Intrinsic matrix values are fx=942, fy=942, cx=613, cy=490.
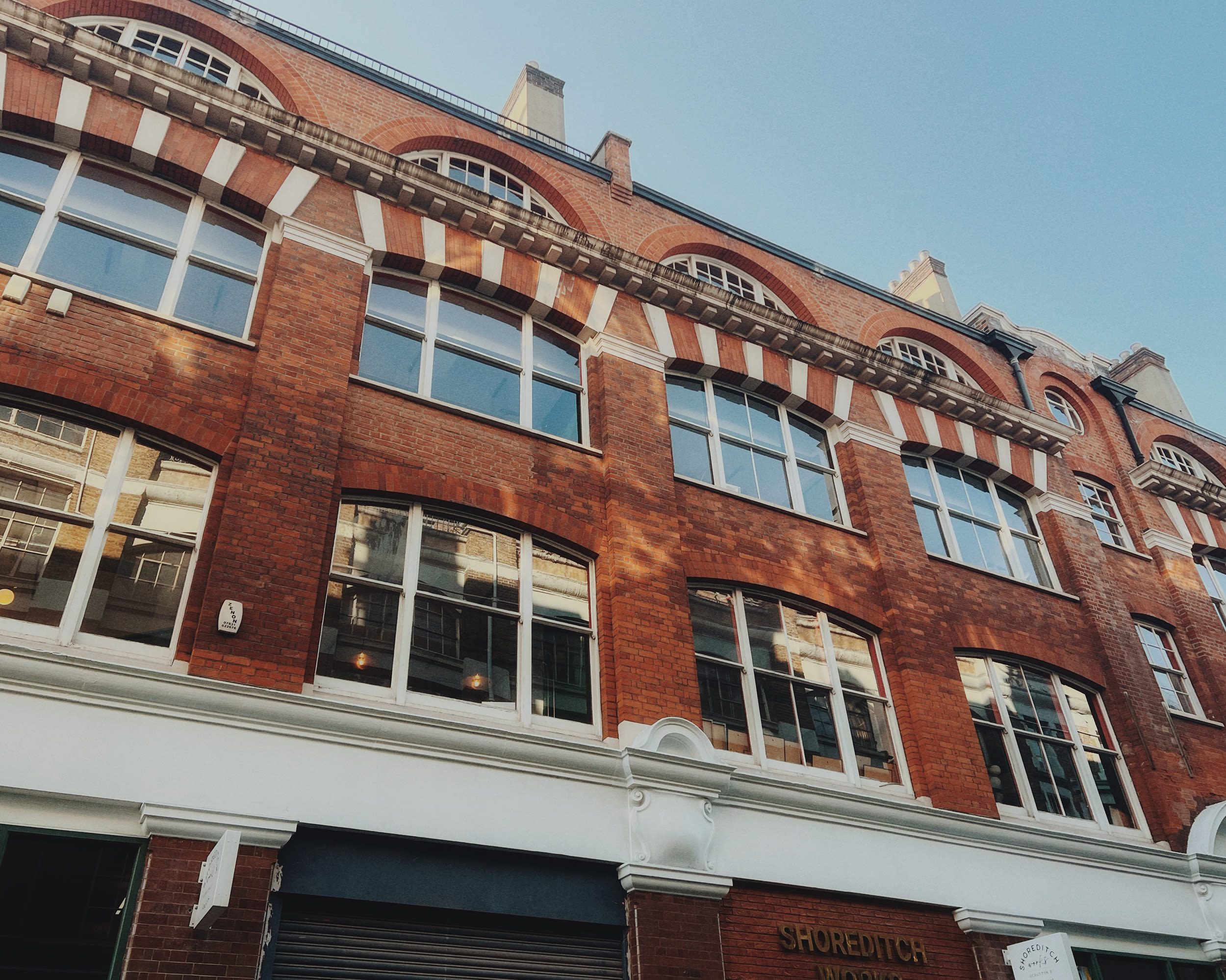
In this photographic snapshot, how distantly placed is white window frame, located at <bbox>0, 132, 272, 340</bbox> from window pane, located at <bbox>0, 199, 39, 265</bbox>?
0.05 meters

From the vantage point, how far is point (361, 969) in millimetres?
7121

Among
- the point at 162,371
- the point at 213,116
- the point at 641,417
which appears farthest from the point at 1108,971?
the point at 213,116

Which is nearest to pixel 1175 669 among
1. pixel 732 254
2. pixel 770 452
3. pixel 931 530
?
pixel 931 530

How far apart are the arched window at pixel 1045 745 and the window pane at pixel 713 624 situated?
3347 mm

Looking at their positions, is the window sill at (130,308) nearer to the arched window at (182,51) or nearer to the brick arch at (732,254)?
the arched window at (182,51)

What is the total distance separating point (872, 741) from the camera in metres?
11.0

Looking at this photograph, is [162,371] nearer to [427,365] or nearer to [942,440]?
[427,365]

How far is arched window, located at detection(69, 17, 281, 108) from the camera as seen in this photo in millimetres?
12195

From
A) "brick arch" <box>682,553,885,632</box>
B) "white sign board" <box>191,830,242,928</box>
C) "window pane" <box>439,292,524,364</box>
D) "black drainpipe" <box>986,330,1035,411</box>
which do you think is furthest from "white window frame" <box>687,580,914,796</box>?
"black drainpipe" <box>986,330,1035,411</box>

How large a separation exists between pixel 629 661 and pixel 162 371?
17.5 ft

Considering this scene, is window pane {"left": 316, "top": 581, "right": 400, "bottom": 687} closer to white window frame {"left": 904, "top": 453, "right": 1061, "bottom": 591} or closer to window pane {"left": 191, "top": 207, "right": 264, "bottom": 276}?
window pane {"left": 191, "top": 207, "right": 264, "bottom": 276}

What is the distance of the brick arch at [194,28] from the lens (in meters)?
12.1

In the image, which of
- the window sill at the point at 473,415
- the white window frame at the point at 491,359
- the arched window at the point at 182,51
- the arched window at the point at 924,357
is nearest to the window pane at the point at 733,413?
the white window frame at the point at 491,359

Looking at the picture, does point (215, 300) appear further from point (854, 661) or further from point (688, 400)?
point (854, 661)
